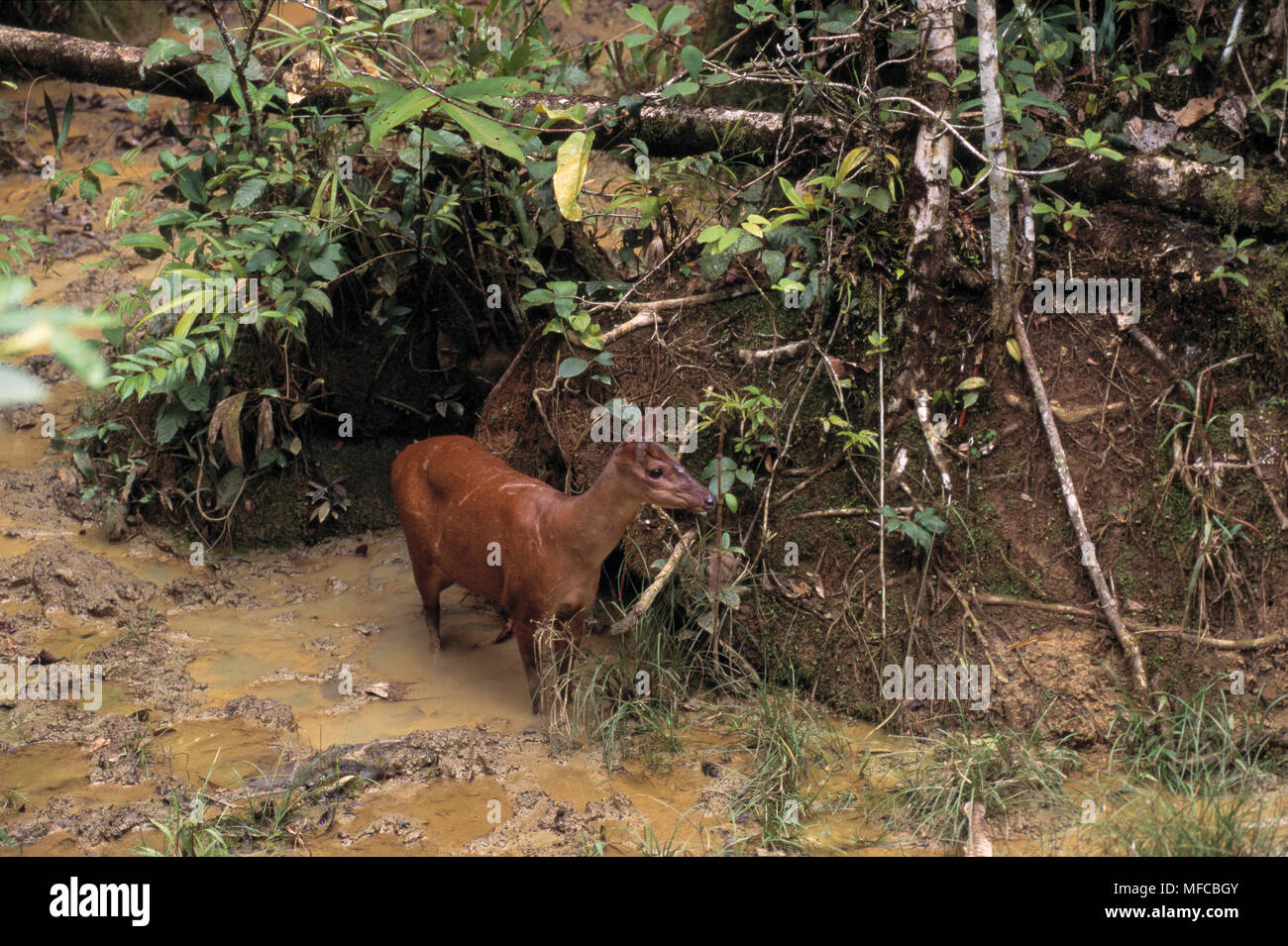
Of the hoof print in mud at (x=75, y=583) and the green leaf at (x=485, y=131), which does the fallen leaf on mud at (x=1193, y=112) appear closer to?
the green leaf at (x=485, y=131)

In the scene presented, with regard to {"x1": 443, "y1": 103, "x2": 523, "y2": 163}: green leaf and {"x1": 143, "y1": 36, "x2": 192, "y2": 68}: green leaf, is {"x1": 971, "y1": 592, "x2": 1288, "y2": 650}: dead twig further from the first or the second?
{"x1": 143, "y1": 36, "x2": 192, "y2": 68}: green leaf

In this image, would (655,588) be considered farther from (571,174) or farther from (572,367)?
(571,174)

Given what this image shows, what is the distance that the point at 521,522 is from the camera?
4.99m

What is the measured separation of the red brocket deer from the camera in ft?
15.3

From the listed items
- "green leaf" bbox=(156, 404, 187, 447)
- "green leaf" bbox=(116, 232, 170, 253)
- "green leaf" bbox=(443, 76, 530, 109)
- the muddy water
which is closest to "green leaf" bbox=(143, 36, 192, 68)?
"green leaf" bbox=(116, 232, 170, 253)

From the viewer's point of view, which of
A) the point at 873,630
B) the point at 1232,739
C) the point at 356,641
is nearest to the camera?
the point at 1232,739

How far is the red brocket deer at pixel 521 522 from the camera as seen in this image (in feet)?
15.3

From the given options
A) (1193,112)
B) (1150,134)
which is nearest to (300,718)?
(1150,134)

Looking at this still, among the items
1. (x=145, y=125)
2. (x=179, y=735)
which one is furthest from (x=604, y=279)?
(x=145, y=125)

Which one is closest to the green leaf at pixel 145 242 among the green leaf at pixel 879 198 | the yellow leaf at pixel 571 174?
the yellow leaf at pixel 571 174

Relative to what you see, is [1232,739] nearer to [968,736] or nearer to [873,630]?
[968,736]

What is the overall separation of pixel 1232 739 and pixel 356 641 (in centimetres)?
387

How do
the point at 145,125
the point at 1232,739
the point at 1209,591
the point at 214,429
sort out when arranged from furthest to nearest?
1. the point at 145,125
2. the point at 214,429
3. the point at 1209,591
4. the point at 1232,739

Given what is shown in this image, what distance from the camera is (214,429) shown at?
600 cm
